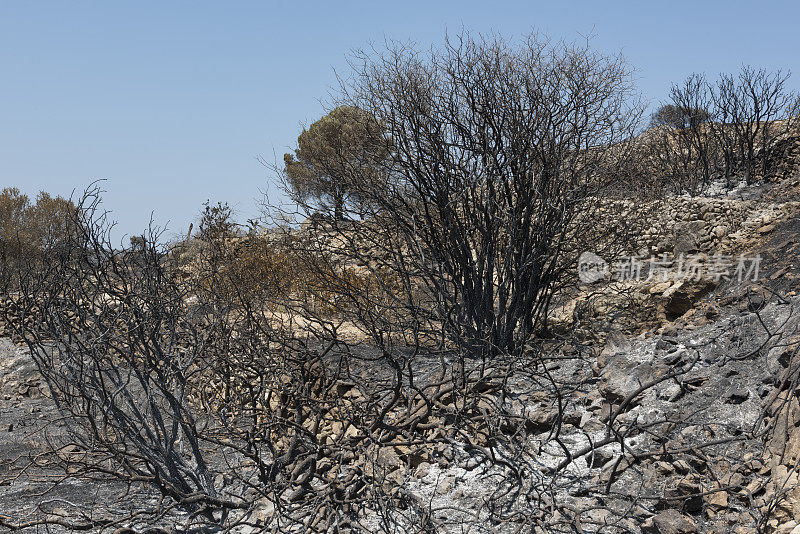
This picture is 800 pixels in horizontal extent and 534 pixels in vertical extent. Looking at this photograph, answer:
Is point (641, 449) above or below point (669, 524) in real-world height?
above

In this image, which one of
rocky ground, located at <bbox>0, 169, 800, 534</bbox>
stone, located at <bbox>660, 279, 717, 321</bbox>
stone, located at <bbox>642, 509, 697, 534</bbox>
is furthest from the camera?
stone, located at <bbox>660, 279, 717, 321</bbox>

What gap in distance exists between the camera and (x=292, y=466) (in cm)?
468

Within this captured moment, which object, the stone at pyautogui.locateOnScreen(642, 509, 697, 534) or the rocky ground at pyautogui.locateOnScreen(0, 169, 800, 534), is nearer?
the stone at pyautogui.locateOnScreen(642, 509, 697, 534)

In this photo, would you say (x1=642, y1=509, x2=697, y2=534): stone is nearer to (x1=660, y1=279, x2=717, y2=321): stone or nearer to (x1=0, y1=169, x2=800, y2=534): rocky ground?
(x1=0, y1=169, x2=800, y2=534): rocky ground

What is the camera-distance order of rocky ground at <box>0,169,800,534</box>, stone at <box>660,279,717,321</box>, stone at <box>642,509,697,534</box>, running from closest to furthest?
1. stone at <box>642,509,697,534</box>
2. rocky ground at <box>0,169,800,534</box>
3. stone at <box>660,279,717,321</box>

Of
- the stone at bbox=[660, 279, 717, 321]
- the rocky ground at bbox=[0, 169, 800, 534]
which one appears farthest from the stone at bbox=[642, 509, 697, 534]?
the stone at bbox=[660, 279, 717, 321]

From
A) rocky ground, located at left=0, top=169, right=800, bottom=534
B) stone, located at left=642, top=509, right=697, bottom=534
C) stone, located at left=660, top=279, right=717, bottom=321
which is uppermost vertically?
stone, located at left=660, top=279, right=717, bottom=321

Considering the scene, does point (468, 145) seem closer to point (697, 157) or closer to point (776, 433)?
point (776, 433)

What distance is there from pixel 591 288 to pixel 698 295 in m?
1.95

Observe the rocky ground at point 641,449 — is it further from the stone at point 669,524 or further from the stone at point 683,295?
the stone at point 683,295

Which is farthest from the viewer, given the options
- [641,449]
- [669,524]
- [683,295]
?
[683,295]

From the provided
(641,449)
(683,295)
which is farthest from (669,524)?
(683,295)

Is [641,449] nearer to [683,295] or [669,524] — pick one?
[669,524]

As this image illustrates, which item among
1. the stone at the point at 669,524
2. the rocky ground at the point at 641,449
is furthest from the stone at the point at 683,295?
the stone at the point at 669,524
